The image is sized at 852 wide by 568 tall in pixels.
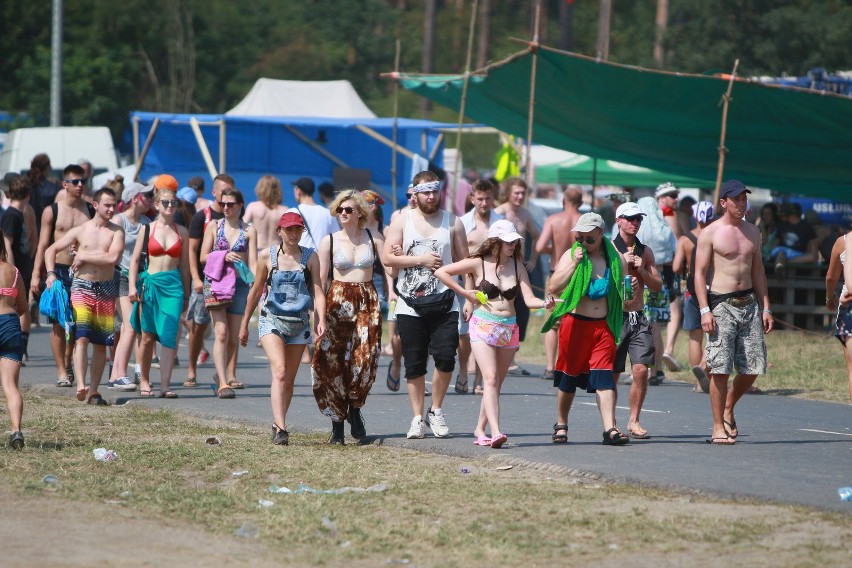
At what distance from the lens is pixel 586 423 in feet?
36.3

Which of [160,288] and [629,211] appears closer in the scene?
[629,211]

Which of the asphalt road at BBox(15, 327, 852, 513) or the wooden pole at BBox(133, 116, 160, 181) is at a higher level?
the wooden pole at BBox(133, 116, 160, 181)

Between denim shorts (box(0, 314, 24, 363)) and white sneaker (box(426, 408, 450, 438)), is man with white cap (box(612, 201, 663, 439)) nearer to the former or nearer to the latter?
white sneaker (box(426, 408, 450, 438))

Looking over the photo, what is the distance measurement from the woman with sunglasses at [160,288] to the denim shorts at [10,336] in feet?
10.2

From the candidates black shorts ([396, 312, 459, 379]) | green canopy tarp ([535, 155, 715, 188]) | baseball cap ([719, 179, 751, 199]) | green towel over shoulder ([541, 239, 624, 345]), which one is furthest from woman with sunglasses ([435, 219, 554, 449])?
green canopy tarp ([535, 155, 715, 188])

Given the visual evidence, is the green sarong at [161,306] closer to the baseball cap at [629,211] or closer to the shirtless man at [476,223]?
the shirtless man at [476,223]

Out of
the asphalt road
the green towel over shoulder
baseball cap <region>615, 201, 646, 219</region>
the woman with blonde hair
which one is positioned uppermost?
baseball cap <region>615, 201, 646, 219</region>

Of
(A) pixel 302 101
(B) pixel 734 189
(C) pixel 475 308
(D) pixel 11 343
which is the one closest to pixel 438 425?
(C) pixel 475 308

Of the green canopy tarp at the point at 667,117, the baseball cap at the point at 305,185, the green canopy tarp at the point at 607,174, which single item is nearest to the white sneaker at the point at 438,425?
the baseball cap at the point at 305,185

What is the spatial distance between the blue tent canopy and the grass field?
16.1 m

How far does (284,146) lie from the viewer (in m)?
26.3

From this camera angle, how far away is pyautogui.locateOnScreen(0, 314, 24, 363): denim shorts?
919 centimetres

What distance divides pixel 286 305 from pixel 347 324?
479mm

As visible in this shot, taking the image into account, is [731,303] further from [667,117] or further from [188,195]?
[667,117]
